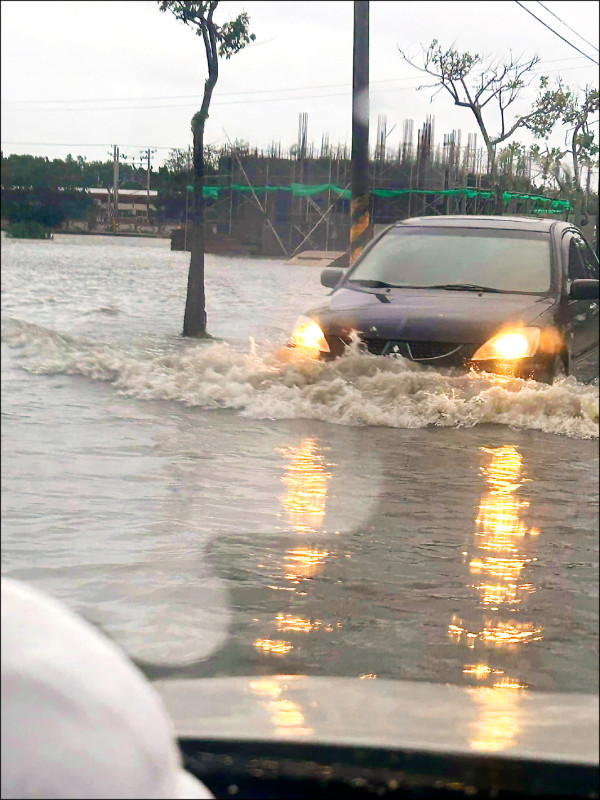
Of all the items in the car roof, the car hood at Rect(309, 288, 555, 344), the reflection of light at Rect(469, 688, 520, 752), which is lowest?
the reflection of light at Rect(469, 688, 520, 752)

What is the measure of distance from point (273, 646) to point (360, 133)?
1.17 m

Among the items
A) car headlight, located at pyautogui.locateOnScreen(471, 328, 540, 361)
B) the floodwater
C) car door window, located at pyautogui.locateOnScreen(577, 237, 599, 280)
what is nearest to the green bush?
Answer: the floodwater

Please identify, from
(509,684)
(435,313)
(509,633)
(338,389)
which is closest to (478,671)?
(509,684)

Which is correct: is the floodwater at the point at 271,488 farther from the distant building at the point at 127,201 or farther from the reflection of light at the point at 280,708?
the reflection of light at the point at 280,708

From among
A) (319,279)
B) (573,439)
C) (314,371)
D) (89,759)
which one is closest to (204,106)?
(319,279)

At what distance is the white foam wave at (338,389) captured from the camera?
151 centimetres

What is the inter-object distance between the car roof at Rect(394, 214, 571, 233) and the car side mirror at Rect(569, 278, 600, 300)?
122 millimetres

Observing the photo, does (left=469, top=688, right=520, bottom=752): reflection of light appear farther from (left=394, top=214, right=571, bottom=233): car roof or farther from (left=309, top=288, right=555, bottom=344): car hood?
(left=394, top=214, right=571, bottom=233): car roof

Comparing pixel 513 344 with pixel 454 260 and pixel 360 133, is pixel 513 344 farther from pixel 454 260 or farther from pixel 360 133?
pixel 360 133

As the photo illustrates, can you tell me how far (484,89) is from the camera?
1419 mm

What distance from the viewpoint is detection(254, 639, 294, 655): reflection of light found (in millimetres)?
2051

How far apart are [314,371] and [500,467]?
1.79 feet

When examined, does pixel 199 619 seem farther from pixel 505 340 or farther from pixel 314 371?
pixel 505 340

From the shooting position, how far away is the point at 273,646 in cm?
214
